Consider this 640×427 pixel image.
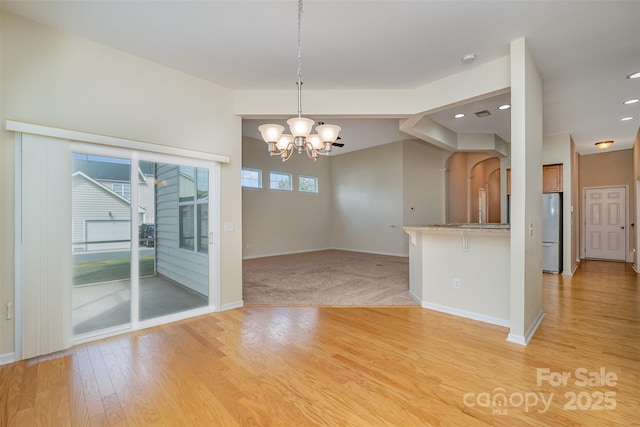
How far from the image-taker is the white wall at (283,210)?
771cm

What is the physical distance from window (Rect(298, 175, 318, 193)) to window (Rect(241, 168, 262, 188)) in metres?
1.50

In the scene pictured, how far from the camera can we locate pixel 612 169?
282 inches

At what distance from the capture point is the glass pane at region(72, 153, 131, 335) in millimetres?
2742

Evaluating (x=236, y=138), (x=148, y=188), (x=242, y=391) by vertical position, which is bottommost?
(x=242, y=391)

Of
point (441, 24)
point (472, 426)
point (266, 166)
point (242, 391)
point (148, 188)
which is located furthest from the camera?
point (266, 166)

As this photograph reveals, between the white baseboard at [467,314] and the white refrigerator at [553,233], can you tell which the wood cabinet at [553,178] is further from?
the white baseboard at [467,314]

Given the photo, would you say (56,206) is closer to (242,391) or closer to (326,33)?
(242,391)

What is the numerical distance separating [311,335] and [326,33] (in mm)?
2889

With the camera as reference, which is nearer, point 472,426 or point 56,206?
point 472,426

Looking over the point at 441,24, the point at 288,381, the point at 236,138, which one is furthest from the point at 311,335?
the point at 441,24

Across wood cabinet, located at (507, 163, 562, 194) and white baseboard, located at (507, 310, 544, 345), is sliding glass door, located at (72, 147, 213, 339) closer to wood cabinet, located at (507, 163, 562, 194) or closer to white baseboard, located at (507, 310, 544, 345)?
white baseboard, located at (507, 310, 544, 345)

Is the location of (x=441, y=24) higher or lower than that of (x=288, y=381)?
higher

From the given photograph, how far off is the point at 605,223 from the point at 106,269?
34.0ft

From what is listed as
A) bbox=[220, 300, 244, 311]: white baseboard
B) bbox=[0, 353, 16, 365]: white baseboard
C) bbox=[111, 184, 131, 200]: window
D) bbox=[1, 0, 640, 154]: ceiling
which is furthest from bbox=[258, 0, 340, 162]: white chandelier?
bbox=[0, 353, 16, 365]: white baseboard
